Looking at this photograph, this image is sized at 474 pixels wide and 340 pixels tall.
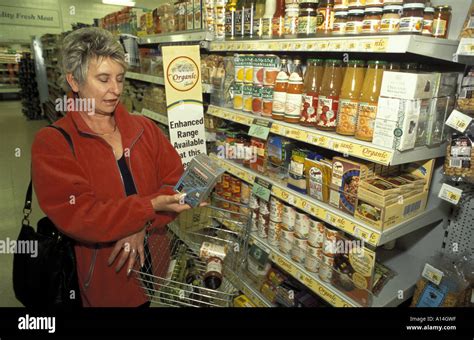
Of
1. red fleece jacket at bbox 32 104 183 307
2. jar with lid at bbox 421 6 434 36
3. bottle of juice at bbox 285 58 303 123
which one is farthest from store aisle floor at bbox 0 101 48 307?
jar with lid at bbox 421 6 434 36

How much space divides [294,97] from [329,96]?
0.24m

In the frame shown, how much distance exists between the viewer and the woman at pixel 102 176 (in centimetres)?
132

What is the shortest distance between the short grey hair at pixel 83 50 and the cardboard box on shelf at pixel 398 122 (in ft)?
4.03

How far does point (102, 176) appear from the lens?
4.87 feet

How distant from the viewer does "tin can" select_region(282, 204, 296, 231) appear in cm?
200

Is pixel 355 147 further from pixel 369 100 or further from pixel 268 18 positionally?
pixel 268 18

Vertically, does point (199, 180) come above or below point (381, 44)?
below

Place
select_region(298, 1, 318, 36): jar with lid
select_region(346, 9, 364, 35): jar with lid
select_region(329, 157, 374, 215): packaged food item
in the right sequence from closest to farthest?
1. select_region(346, 9, 364, 35): jar with lid
2. select_region(329, 157, 374, 215): packaged food item
3. select_region(298, 1, 318, 36): jar with lid

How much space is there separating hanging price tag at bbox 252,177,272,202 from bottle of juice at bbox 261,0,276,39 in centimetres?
90

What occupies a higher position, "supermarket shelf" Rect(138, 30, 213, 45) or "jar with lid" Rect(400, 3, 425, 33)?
"supermarket shelf" Rect(138, 30, 213, 45)

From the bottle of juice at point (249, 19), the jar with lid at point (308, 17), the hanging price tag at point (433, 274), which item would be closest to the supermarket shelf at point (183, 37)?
the bottle of juice at point (249, 19)

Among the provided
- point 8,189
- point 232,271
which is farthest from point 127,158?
point 8,189

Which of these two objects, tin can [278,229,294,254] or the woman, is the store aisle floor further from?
tin can [278,229,294,254]

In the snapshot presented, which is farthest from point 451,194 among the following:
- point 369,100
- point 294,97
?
point 294,97
